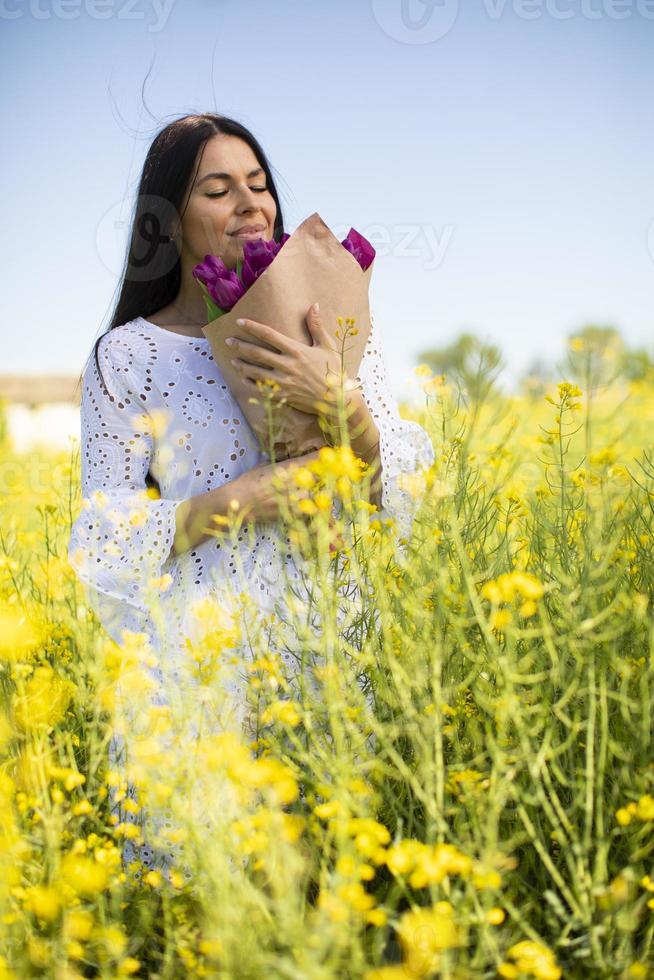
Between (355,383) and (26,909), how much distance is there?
38.7 inches

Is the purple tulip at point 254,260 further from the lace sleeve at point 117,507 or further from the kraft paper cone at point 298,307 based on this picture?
the lace sleeve at point 117,507

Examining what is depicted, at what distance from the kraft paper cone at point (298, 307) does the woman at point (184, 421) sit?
0.13 feet

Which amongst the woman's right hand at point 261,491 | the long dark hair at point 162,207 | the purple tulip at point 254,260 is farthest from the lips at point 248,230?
the woman's right hand at point 261,491

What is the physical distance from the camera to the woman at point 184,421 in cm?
156

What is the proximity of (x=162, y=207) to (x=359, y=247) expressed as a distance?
523 millimetres

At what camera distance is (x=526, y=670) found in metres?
1.43

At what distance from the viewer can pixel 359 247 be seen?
5.34 feet

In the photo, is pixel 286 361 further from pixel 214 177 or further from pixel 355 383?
pixel 214 177

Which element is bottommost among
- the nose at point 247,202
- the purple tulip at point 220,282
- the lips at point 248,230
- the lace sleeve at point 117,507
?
the lace sleeve at point 117,507

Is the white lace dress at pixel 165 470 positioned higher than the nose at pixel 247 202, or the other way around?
the nose at pixel 247 202

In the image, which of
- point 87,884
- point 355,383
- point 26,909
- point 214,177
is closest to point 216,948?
point 87,884

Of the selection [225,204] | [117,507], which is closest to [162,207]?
[225,204]

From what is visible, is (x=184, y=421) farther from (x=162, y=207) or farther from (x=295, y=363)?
(x=162, y=207)

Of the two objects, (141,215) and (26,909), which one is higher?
(141,215)
